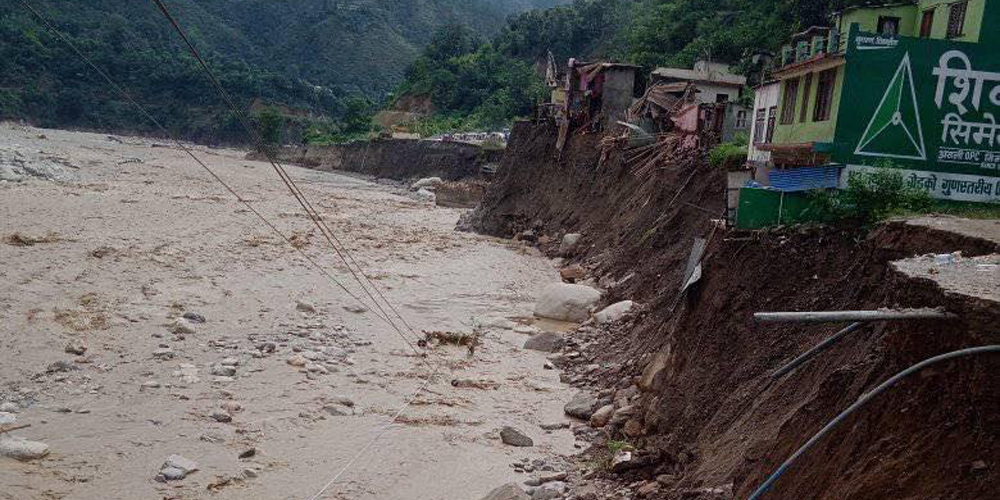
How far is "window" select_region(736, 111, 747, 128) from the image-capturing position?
73.2 feet

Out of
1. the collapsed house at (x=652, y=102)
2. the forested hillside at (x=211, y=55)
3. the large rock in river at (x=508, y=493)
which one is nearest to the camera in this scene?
the large rock in river at (x=508, y=493)

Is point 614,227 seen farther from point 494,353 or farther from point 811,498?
point 811,498

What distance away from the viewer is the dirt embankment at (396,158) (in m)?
57.7

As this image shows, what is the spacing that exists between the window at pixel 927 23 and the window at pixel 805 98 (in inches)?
148

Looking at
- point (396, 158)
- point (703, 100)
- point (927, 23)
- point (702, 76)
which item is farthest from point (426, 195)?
point (927, 23)

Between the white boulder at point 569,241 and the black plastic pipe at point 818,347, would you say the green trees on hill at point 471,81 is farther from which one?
the black plastic pipe at point 818,347

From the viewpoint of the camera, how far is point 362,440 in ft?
33.3

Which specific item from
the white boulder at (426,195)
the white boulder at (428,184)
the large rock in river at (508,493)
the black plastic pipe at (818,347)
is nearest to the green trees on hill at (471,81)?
the white boulder at (428,184)

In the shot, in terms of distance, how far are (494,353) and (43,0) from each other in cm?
10111

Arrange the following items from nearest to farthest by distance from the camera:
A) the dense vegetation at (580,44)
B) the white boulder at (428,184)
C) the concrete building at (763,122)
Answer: the concrete building at (763,122) → the dense vegetation at (580,44) → the white boulder at (428,184)

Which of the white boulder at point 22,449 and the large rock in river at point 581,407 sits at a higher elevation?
the white boulder at point 22,449

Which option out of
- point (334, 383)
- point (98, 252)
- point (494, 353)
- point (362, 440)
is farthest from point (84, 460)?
point (98, 252)

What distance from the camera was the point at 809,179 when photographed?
9.88 meters

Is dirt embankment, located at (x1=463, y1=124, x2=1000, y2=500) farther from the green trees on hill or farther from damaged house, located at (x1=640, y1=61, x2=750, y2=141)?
the green trees on hill
